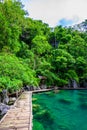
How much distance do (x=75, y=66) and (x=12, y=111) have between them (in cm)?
2149

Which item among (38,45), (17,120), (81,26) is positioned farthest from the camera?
(81,26)

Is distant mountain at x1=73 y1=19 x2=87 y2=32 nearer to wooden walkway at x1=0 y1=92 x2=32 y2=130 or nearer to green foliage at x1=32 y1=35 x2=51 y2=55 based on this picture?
green foliage at x1=32 y1=35 x2=51 y2=55

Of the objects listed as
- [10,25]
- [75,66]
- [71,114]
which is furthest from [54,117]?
[75,66]

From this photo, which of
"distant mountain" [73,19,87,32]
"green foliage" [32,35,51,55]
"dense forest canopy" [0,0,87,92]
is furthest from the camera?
"distant mountain" [73,19,87,32]

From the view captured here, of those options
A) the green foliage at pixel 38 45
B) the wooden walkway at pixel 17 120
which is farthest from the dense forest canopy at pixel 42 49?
the wooden walkway at pixel 17 120

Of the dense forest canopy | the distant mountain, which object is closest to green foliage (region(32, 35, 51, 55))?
the dense forest canopy

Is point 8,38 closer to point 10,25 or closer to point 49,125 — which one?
point 10,25

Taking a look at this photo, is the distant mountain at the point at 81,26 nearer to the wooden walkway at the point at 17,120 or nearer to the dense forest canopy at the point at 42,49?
the dense forest canopy at the point at 42,49

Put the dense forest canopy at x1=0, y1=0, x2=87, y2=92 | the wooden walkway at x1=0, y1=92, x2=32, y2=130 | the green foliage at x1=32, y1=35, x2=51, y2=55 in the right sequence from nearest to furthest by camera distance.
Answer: the wooden walkway at x1=0, y1=92, x2=32, y2=130, the dense forest canopy at x1=0, y1=0, x2=87, y2=92, the green foliage at x1=32, y1=35, x2=51, y2=55

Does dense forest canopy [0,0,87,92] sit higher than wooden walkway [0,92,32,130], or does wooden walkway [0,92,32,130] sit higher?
dense forest canopy [0,0,87,92]

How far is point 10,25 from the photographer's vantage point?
2122 centimetres

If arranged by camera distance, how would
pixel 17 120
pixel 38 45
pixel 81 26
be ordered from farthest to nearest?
pixel 81 26 < pixel 38 45 < pixel 17 120

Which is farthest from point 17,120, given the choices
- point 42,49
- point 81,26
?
point 81,26

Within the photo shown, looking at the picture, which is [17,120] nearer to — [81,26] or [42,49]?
[42,49]
